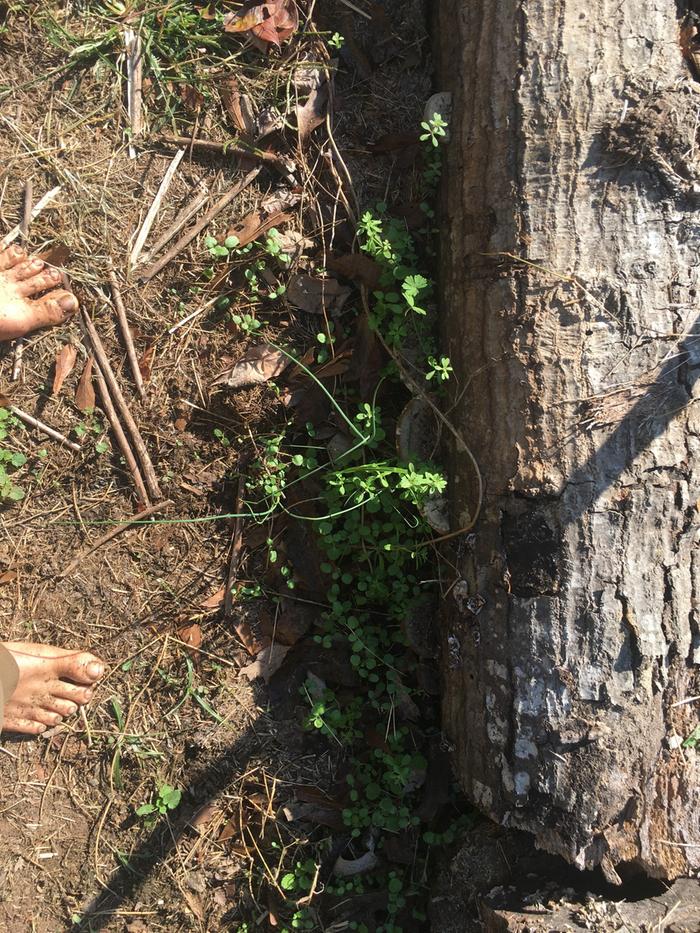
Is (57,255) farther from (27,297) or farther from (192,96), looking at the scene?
(192,96)

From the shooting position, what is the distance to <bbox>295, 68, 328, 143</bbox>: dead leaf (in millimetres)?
2877

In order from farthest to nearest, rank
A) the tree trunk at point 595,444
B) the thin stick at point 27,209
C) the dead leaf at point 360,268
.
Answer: the thin stick at point 27,209 < the dead leaf at point 360,268 < the tree trunk at point 595,444

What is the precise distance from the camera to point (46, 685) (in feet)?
9.52

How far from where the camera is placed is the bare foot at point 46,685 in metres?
2.90

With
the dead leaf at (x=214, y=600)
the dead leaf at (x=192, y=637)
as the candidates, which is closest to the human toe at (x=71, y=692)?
the dead leaf at (x=192, y=637)

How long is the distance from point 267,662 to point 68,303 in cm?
178

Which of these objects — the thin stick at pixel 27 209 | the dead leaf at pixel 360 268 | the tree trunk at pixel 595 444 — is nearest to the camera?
the tree trunk at pixel 595 444

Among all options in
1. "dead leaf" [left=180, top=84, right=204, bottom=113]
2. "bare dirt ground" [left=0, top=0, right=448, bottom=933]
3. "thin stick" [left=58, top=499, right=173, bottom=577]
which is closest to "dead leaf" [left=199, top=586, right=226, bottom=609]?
"bare dirt ground" [left=0, top=0, right=448, bottom=933]

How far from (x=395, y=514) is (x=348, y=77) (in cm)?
193

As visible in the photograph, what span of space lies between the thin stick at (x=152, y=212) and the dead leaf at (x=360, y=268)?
82cm

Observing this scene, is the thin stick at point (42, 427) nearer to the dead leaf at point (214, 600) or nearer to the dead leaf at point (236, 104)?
the dead leaf at point (214, 600)

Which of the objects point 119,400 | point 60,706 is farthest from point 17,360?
point 60,706

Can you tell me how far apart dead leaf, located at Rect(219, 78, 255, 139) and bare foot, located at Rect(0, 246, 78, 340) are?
3.35 ft

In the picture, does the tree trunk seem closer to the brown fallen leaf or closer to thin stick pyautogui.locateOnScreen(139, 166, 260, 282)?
thin stick pyautogui.locateOnScreen(139, 166, 260, 282)
